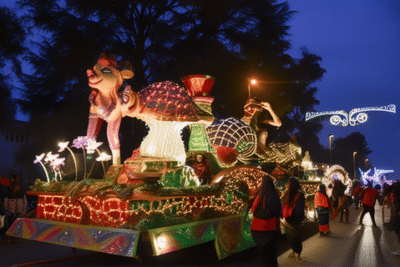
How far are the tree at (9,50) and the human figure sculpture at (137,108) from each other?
960cm

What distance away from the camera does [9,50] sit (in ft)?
47.3

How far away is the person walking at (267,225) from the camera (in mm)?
5555

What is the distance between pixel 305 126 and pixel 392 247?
64.8 ft

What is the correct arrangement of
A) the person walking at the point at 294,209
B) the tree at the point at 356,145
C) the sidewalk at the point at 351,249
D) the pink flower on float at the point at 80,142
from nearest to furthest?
the pink flower on float at the point at 80,142
the person walking at the point at 294,209
the sidewalk at the point at 351,249
the tree at the point at 356,145

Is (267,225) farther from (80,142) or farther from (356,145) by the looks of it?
(356,145)

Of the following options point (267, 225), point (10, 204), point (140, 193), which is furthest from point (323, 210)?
point (10, 204)

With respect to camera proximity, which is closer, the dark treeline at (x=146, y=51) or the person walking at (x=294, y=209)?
the person walking at (x=294, y=209)

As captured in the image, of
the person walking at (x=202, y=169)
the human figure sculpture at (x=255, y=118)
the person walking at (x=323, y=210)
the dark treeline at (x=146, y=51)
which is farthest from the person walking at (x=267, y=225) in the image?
the dark treeline at (x=146, y=51)

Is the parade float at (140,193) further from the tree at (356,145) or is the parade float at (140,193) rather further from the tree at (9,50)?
the tree at (356,145)

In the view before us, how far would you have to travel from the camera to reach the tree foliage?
1377 centimetres

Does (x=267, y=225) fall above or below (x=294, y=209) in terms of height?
below

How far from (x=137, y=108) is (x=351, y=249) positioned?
19.1ft

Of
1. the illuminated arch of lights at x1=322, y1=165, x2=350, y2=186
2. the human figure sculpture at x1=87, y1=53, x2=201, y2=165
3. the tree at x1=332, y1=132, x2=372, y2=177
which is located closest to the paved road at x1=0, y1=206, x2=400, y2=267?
the human figure sculpture at x1=87, y1=53, x2=201, y2=165

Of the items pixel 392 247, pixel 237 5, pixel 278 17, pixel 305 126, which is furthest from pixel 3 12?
pixel 305 126
